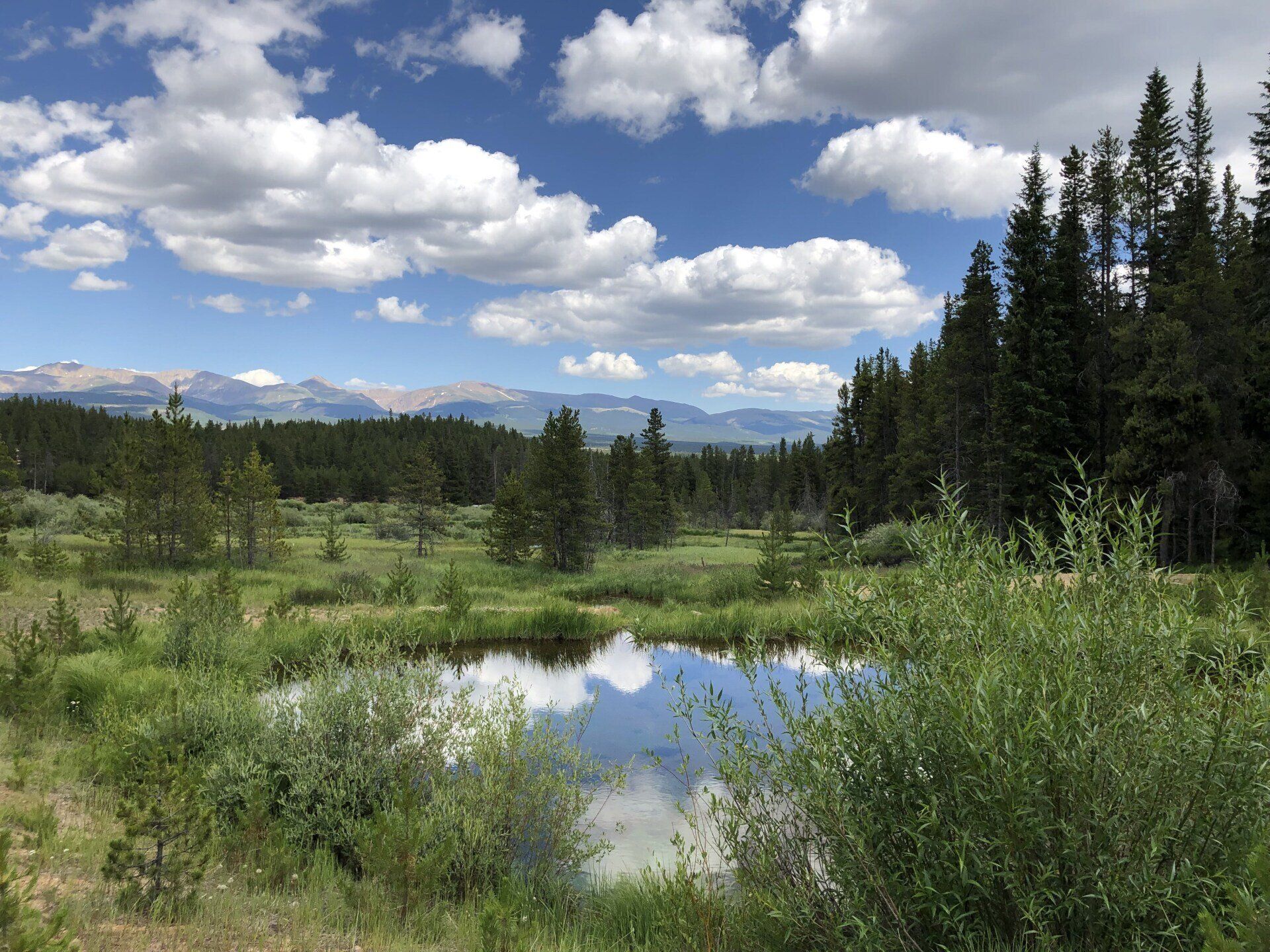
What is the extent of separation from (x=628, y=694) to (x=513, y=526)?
23057 mm

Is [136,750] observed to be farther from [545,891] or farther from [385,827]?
[545,891]

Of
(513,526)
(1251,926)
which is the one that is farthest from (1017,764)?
(513,526)

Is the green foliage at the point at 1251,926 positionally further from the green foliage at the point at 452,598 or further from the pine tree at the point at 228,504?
the pine tree at the point at 228,504

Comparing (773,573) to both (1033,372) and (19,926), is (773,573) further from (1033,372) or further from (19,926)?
(19,926)

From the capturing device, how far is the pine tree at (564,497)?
120 ft

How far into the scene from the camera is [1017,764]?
3.10 m

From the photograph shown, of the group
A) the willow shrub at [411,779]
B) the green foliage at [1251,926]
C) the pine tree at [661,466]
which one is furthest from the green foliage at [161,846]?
the pine tree at [661,466]

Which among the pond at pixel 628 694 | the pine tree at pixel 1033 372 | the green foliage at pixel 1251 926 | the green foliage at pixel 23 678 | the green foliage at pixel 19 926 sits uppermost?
the pine tree at pixel 1033 372

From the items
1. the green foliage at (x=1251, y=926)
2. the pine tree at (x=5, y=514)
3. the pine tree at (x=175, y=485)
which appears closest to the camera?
the green foliage at (x=1251, y=926)

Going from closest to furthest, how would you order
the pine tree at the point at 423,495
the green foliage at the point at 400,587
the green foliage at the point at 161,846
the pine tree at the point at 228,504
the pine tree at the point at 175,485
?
1. the green foliage at the point at 161,846
2. the green foliage at the point at 400,587
3. the pine tree at the point at 175,485
4. the pine tree at the point at 228,504
5. the pine tree at the point at 423,495

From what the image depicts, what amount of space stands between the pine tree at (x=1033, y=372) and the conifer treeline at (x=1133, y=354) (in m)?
0.09

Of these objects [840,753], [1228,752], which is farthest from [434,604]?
[1228,752]

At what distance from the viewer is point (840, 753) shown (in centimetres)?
394

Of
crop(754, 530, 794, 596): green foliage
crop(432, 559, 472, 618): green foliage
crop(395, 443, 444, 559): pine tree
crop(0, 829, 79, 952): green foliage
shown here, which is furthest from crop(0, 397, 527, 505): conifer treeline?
crop(0, 829, 79, 952): green foliage
